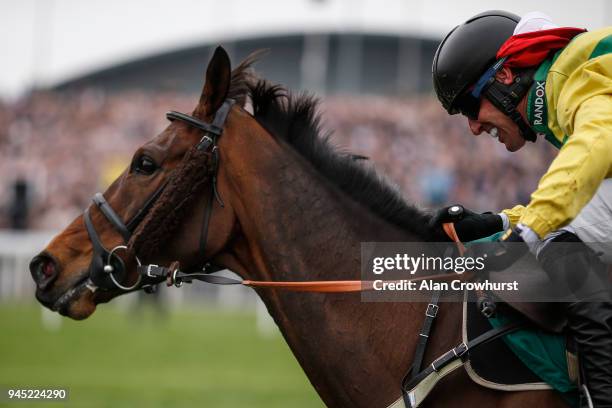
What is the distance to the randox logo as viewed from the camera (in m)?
3.11

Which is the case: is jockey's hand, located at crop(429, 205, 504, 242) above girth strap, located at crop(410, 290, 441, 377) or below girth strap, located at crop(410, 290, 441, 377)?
above

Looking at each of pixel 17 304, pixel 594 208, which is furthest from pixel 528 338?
pixel 17 304

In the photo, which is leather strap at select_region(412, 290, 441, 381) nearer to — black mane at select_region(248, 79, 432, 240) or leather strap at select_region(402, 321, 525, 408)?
leather strap at select_region(402, 321, 525, 408)

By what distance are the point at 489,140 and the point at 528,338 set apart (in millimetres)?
14777

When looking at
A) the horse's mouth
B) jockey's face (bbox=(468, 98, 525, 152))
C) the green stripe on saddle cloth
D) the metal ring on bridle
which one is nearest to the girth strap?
the green stripe on saddle cloth

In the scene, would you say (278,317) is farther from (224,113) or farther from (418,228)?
(224,113)

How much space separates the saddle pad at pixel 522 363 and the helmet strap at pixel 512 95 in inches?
31.0

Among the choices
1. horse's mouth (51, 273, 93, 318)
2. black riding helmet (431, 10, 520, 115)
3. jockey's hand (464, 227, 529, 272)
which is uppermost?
black riding helmet (431, 10, 520, 115)

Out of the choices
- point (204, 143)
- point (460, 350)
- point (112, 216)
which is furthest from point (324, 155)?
point (460, 350)

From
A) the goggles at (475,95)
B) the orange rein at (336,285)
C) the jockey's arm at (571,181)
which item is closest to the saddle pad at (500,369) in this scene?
the orange rein at (336,285)

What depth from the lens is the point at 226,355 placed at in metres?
11.7

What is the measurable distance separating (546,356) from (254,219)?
1.32m

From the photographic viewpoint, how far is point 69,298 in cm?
354

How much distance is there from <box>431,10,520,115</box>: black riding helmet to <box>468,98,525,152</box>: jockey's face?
4.7 inches
